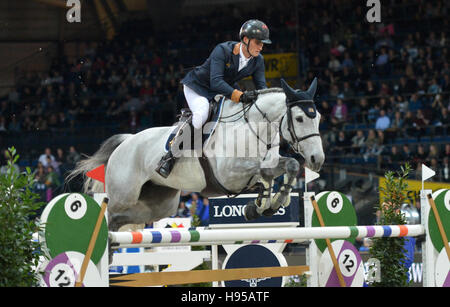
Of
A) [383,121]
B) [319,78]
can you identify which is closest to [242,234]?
[383,121]

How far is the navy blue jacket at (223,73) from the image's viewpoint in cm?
462

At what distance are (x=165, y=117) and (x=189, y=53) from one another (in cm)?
249

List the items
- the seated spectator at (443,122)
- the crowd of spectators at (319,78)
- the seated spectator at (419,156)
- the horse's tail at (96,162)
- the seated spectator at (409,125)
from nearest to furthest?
the horse's tail at (96,162) → the seated spectator at (419,156) → the seated spectator at (443,122) → the seated spectator at (409,125) → the crowd of spectators at (319,78)

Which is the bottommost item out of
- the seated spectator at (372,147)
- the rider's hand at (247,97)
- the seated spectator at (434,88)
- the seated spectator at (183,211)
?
the rider's hand at (247,97)

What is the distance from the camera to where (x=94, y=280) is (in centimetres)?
305

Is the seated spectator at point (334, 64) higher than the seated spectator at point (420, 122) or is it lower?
higher

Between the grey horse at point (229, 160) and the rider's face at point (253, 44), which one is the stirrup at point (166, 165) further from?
the rider's face at point (253, 44)

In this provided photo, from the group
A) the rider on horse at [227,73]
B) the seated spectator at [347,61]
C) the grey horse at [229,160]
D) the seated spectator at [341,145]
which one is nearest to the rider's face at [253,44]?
the rider on horse at [227,73]

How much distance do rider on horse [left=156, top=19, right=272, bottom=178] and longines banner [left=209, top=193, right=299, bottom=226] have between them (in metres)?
0.72

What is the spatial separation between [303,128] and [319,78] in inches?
418

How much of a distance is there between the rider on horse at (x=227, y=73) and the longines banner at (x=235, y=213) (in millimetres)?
716

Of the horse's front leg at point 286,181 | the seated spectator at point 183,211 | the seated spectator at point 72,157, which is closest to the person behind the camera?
the horse's front leg at point 286,181

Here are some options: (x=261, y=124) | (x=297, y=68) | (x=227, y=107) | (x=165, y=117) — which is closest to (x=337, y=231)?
(x=261, y=124)

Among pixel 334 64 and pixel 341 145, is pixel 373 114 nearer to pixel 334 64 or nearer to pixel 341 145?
pixel 341 145
